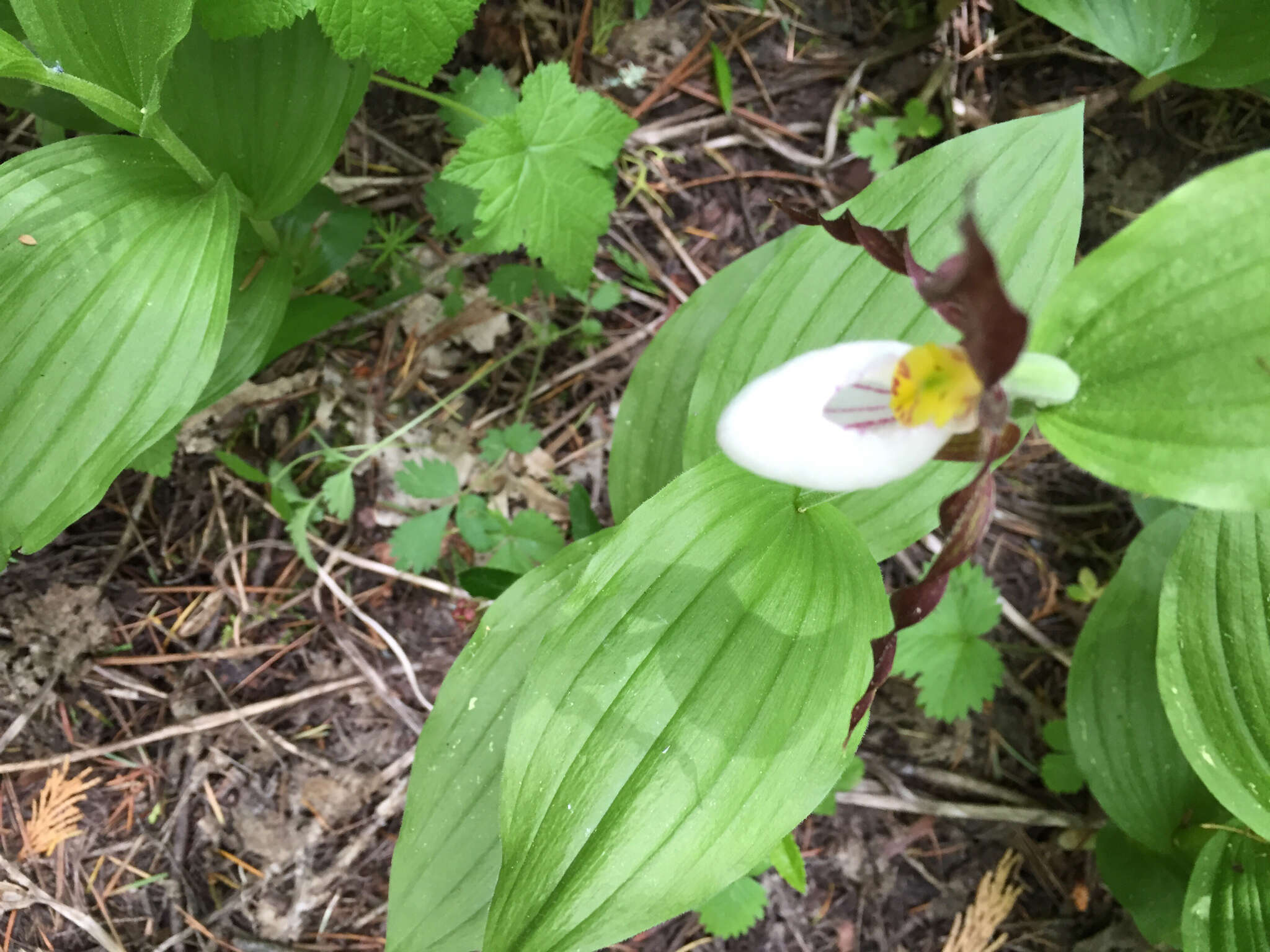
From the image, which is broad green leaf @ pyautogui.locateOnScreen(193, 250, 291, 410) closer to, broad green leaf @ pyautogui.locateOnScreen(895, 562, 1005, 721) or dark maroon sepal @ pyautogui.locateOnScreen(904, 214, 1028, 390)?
dark maroon sepal @ pyautogui.locateOnScreen(904, 214, 1028, 390)

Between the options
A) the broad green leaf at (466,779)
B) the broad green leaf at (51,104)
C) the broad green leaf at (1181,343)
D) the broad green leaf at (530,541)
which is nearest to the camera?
the broad green leaf at (1181,343)

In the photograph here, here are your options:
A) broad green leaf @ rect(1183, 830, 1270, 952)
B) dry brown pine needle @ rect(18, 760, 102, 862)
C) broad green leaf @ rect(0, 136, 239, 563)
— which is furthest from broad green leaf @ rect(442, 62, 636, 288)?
broad green leaf @ rect(1183, 830, 1270, 952)

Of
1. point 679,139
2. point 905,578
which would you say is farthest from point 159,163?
point 905,578

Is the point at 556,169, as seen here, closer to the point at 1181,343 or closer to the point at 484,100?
the point at 484,100

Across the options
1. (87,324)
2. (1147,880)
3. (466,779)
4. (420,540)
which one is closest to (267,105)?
(87,324)

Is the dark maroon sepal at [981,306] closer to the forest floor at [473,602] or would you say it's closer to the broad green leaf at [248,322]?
the forest floor at [473,602]

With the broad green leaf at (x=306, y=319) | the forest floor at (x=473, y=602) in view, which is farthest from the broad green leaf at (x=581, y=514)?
the broad green leaf at (x=306, y=319)

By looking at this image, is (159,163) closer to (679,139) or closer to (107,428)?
(107,428)
